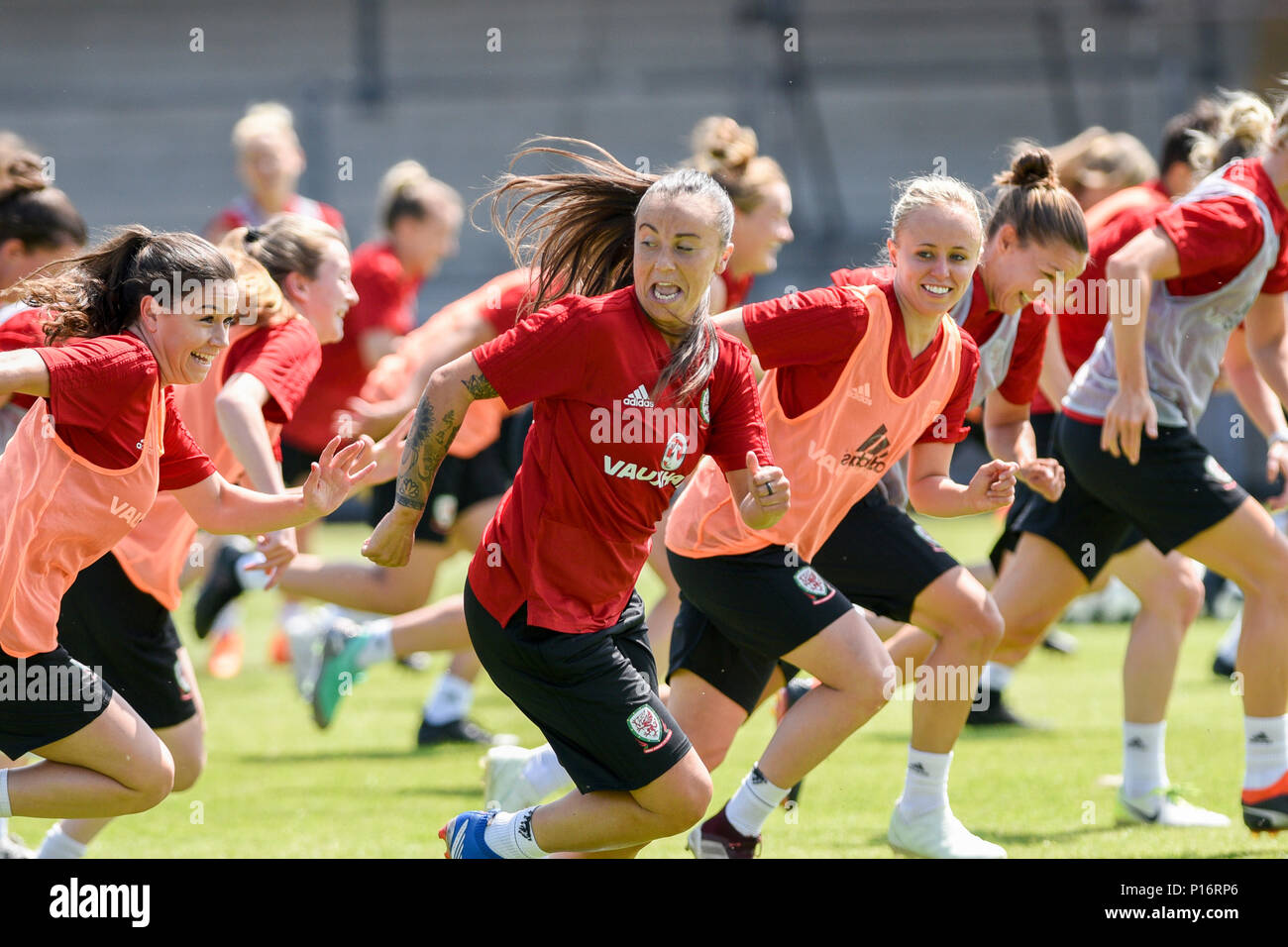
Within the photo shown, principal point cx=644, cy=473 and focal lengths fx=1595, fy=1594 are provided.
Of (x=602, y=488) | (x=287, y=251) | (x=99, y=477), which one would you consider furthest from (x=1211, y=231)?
(x=99, y=477)

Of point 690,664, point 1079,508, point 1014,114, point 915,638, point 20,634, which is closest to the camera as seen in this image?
point 20,634

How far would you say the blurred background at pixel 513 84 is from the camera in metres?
20.6

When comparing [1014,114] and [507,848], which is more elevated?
[1014,114]

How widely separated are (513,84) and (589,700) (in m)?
19.1

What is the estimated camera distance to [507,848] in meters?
3.77

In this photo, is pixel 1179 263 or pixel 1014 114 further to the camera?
pixel 1014 114

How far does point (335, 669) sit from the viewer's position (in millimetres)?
6504

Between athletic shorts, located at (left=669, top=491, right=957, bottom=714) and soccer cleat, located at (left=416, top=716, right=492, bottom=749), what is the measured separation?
2.36 metres

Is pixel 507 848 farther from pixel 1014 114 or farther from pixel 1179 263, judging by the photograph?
pixel 1014 114

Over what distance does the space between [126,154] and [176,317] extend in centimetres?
1965

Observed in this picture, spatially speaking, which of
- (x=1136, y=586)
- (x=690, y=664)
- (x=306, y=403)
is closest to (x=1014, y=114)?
(x=306, y=403)

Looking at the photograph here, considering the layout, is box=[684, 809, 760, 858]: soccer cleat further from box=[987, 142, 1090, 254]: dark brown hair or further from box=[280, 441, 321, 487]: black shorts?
box=[280, 441, 321, 487]: black shorts

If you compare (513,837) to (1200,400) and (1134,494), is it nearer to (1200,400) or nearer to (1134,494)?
(1134,494)

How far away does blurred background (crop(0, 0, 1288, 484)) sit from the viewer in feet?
67.7
